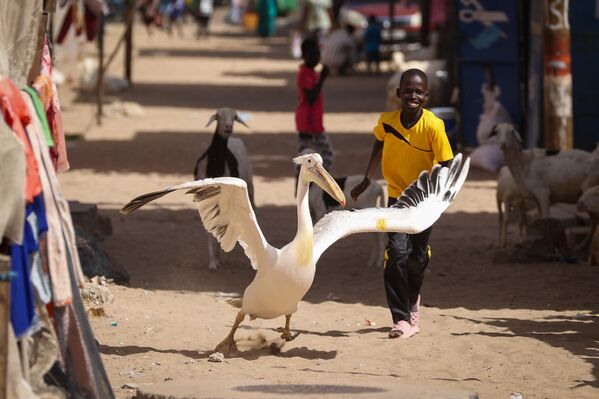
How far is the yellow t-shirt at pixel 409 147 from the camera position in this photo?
28.1ft

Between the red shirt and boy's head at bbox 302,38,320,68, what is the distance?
0.34 feet

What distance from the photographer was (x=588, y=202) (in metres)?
11.3

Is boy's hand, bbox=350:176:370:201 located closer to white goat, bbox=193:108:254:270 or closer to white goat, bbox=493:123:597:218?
white goat, bbox=193:108:254:270

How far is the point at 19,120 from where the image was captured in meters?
6.17

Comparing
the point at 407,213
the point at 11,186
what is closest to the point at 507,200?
the point at 407,213

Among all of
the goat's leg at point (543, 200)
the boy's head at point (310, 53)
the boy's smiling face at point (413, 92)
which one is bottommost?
the goat's leg at point (543, 200)

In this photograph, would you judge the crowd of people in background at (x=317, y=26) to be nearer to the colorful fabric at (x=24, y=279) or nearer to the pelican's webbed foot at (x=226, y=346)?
the pelican's webbed foot at (x=226, y=346)

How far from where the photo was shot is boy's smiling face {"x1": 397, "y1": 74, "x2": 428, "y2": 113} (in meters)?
8.51

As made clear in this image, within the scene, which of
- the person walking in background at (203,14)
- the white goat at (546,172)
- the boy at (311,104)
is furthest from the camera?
the person walking in background at (203,14)

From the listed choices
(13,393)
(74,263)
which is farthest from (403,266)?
(13,393)

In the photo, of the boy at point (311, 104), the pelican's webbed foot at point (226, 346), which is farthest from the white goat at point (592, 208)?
the pelican's webbed foot at point (226, 346)

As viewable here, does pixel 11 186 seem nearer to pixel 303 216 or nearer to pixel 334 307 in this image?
pixel 303 216

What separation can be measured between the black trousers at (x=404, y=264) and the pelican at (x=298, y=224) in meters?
0.43

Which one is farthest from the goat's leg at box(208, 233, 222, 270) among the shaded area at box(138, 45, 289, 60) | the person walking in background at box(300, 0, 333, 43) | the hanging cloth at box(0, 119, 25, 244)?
the shaded area at box(138, 45, 289, 60)
